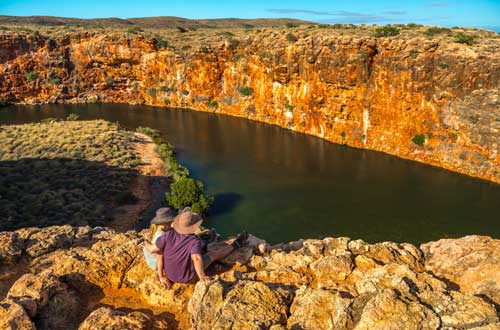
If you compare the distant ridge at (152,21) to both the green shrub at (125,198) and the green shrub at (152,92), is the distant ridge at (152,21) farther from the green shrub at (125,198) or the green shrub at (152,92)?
the green shrub at (125,198)

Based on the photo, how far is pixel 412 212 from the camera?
24.2m

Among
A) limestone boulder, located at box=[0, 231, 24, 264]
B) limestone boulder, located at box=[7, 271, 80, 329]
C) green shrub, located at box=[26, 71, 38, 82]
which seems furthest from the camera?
green shrub, located at box=[26, 71, 38, 82]

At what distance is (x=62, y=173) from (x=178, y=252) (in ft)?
75.7

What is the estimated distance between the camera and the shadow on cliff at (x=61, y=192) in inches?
788

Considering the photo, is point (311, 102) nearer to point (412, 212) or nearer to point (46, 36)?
point (412, 212)

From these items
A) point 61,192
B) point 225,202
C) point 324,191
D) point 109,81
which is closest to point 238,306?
point 225,202

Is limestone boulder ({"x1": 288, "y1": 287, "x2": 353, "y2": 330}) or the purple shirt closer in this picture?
limestone boulder ({"x1": 288, "y1": 287, "x2": 353, "y2": 330})

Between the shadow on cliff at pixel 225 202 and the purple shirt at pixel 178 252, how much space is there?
17360 millimetres

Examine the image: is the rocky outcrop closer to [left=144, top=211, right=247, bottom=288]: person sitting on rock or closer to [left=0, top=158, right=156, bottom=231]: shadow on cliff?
[left=144, top=211, right=247, bottom=288]: person sitting on rock

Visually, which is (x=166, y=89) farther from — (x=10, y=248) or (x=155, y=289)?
(x=155, y=289)

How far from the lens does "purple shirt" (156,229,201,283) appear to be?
6.15 metres

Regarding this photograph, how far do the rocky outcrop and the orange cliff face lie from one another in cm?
2742

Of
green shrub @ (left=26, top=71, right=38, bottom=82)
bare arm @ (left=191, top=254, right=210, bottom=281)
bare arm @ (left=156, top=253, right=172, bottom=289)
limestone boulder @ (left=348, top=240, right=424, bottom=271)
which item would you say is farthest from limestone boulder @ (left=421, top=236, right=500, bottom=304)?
green shrub @ (left=26, top=71, right=38, bottom=82)

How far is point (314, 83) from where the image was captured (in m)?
39.2
